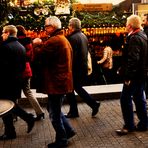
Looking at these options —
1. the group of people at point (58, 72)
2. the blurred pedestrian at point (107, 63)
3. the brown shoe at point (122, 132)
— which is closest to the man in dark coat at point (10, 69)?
the group of people at point (58, 72)

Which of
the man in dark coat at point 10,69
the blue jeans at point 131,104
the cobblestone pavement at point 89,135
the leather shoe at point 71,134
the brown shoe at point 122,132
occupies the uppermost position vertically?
the man in dark coat at point 10,69

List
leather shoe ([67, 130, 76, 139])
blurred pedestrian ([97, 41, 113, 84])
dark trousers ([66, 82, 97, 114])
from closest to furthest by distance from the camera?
leather shoe ([67, 130, 76, 139]), dark trousers ([66, 82, 97, 114]), blurred pedestrian ([97, 41, 113, 84])

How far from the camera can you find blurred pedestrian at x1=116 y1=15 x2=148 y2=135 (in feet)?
20.7

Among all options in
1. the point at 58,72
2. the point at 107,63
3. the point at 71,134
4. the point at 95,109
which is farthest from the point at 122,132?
the point at 107,63

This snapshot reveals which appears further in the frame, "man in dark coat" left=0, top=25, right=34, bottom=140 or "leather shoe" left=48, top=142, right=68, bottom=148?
"man in dark coat" left=0, top=25, right=34, bottom=140

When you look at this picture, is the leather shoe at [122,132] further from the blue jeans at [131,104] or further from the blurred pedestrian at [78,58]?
the blurred pedestrian at [78,58]

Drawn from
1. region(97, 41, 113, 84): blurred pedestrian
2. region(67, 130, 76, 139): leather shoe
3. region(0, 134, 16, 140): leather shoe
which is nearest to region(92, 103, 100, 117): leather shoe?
region(67, 130, 76, 139): leather shoe

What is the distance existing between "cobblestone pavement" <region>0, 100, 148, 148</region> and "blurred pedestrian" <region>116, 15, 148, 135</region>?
0.28 m

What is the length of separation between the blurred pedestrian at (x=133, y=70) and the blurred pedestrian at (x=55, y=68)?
958mm

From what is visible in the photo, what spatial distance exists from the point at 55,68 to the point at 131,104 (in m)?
1.49

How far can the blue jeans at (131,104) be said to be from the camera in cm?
649

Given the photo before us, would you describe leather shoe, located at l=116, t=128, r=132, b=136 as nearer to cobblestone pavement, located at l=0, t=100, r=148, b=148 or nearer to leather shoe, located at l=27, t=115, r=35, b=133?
cobblestone pavement, located at l=0, t=100, r=148, b=148

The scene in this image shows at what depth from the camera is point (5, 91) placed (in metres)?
6.44

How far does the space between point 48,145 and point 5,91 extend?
1.08 m
